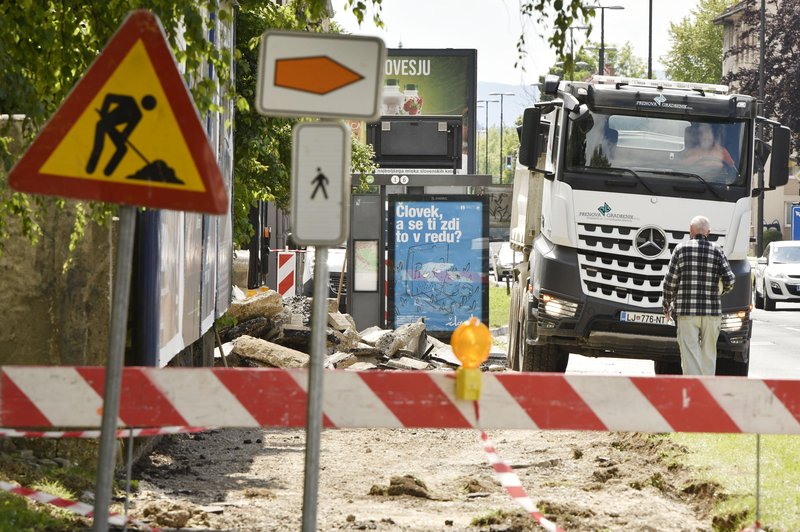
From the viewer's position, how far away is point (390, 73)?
5375 cm

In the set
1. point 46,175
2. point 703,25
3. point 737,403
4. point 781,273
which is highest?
point 703,25

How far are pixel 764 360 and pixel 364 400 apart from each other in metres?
17.6

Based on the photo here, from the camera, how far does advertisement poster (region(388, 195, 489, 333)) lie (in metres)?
24.4

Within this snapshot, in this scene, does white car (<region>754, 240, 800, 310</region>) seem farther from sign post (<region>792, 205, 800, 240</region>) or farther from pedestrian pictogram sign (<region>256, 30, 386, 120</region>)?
pedestrian pictogram sign (<region>256, 30, 386, 120</region>)

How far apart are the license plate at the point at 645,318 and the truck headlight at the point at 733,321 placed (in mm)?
550

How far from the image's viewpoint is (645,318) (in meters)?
16.2

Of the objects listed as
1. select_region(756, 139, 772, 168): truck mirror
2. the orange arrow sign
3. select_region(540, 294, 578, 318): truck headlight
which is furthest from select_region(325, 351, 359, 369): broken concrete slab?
the orange arrow sign

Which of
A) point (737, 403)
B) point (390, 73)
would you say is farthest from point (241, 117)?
point (390, 73)

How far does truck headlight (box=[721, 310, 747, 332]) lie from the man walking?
900 millimetres

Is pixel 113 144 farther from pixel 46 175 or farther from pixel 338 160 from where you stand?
pixel 338 160

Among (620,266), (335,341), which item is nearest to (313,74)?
(620,266)

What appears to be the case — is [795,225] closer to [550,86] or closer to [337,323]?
[337,323]

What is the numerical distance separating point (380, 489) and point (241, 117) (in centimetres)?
1032

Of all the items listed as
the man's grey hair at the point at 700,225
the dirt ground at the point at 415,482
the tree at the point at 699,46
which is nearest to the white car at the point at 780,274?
the man's grey hair at the point at 700,225
